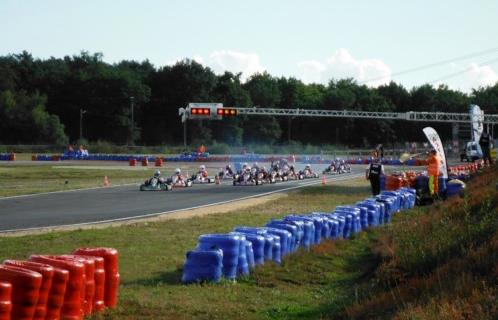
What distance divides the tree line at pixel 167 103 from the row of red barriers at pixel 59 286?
102 m

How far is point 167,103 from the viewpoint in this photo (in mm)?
126375

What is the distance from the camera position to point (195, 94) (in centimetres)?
12538

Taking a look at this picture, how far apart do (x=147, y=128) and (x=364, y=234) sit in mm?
110509

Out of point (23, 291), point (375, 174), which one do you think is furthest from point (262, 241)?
point (375, 174)

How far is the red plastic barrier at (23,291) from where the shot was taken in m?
7.60

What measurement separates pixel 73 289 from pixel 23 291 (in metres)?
0.78

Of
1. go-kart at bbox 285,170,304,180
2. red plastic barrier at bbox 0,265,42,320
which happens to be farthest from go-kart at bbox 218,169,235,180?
red plastic barrier at bbox 0,265,42,320

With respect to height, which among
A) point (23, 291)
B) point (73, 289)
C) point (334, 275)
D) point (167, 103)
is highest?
point (167, 103)

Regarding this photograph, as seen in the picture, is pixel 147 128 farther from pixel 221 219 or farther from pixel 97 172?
pixel 221 219

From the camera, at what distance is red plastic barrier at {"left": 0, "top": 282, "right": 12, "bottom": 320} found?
731cm

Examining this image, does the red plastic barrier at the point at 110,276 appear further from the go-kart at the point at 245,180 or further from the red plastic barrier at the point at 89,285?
the go-kart at the point at 245,180

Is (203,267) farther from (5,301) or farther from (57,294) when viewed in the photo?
(5,301)

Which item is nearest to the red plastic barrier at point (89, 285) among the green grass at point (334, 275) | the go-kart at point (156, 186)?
the green grass at point (334, 275)

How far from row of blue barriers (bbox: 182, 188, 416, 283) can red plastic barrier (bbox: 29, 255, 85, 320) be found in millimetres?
2811
